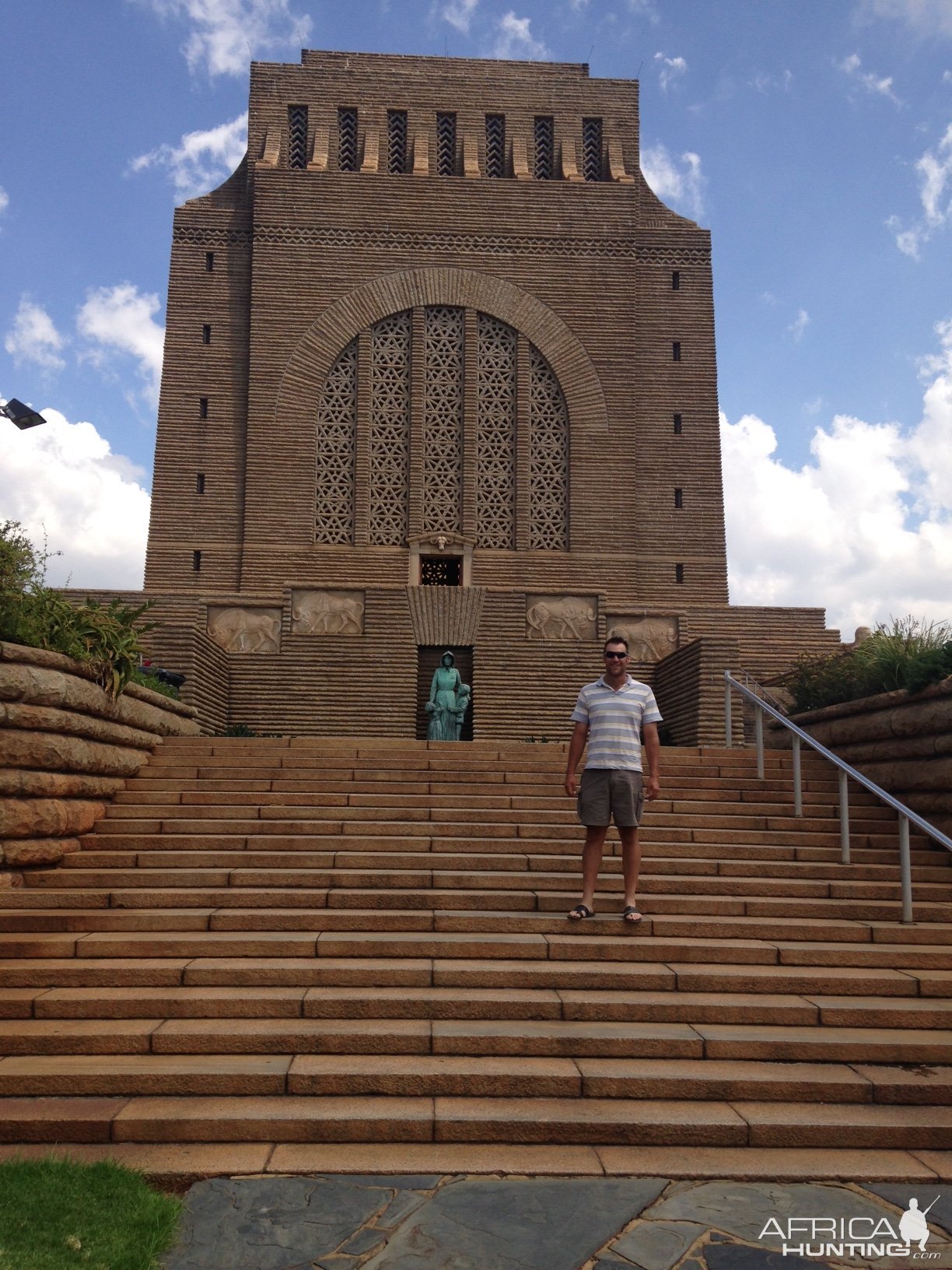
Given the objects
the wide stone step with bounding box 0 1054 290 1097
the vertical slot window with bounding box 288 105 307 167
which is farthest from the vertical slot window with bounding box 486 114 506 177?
the wide stone step with bounding box 0 1054 290 1097

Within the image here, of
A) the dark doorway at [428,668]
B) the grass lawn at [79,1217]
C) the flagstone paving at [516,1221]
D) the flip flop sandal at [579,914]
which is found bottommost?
the flagstone paving at [516,1221]

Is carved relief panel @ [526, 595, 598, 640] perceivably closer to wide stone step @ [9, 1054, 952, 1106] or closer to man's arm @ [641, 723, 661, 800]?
man's arm @ [641, 723, 661, 800]

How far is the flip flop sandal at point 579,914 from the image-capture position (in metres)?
6.14

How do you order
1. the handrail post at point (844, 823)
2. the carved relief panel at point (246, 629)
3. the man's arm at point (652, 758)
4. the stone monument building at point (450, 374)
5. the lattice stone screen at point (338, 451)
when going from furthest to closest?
the lattice stone screen at point (338, 451) < the stone monument building at point (450, 374) < the carved relief panel at point (246, 629) < the handrail post at point (844, 823) < the man's arm at point (652, 758)

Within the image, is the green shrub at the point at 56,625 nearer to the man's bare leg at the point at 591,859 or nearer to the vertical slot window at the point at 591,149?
the man's bare leg at the point at 591,859

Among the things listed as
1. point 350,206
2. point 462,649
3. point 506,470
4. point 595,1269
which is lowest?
point 595,1269

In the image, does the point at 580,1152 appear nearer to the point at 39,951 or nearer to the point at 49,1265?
the point at 49,1265

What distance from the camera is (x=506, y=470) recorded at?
20.8 meters

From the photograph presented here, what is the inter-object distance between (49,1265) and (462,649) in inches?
612

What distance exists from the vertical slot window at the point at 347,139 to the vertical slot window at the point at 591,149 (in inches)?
193

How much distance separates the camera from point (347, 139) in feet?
73.4

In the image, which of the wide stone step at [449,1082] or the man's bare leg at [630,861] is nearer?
the wide stone step at [449,1082]

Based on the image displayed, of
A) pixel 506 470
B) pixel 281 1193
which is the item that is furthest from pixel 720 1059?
pixel 506 470

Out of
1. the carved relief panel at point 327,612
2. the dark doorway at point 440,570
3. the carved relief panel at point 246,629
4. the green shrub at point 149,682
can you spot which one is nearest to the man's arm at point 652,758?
the green shrub at point 149,682
